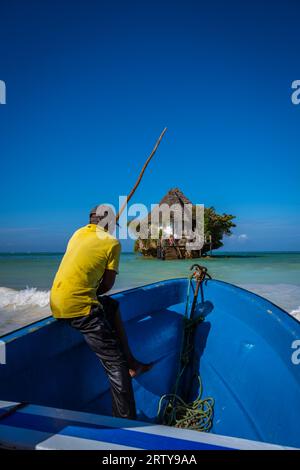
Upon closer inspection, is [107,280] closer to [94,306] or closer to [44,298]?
[94,306]

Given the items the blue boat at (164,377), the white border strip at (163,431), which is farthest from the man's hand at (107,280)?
the white border strip at (163,431)

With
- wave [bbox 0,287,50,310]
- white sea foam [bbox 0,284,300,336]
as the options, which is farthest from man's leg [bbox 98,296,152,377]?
wave [bbox 0,287,50,310]

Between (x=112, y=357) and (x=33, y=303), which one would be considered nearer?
(x=112, y=357)

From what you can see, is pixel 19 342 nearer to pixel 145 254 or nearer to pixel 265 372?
pixel 265 372

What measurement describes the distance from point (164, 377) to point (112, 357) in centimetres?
130

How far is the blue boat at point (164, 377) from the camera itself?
95 cm

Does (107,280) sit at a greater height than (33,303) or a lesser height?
greater

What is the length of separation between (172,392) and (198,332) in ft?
2.21

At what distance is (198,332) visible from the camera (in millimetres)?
3432

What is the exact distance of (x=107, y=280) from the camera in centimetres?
238

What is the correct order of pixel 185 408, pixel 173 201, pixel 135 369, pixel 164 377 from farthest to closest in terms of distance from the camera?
1. pixel 173 201
2. pixel 164 377
3. pixel 185 408
4. pixel 135 369

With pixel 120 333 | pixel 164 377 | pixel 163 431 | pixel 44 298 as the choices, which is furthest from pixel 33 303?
pixel 163 431

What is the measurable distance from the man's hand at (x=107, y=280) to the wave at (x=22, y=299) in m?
7.72

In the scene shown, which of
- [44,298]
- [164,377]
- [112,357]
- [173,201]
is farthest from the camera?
[173,201]
